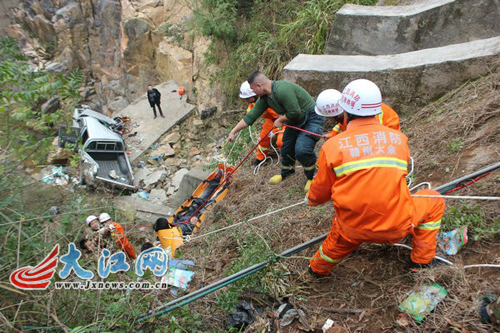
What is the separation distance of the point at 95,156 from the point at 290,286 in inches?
307

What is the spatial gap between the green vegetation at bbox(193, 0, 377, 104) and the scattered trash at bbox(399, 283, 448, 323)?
547cm

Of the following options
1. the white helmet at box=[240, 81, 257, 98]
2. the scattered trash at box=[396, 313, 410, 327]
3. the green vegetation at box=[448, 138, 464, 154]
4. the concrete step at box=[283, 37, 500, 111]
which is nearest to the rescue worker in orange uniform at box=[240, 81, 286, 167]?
the white helmet at box=[240, 81, 257, 98]

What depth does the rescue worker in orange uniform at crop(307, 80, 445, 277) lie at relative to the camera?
185 cm

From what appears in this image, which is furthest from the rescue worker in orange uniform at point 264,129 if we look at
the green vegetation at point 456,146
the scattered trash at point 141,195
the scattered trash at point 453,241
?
the scattered trash at point 141,195

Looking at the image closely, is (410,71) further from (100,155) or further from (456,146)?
(100,155)

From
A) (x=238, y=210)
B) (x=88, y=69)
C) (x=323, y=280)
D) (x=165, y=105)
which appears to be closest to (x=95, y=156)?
(x=165, y=105)

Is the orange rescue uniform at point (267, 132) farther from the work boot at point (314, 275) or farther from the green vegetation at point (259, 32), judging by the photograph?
the green vegetation at point (259, 32)

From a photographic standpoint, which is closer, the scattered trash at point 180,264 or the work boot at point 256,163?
the scattered trash at point 180,264

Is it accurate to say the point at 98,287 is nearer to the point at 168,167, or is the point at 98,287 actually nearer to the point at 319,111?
the point at 319,111

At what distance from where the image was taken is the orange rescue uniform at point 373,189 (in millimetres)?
1846

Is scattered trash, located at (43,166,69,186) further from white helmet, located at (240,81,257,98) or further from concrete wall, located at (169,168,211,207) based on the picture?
white helmet, located at (240,81,257,98)

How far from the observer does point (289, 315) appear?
7.36 feet

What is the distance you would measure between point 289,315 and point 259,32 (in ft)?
24.1

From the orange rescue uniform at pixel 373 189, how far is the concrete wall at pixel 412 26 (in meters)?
4.03
